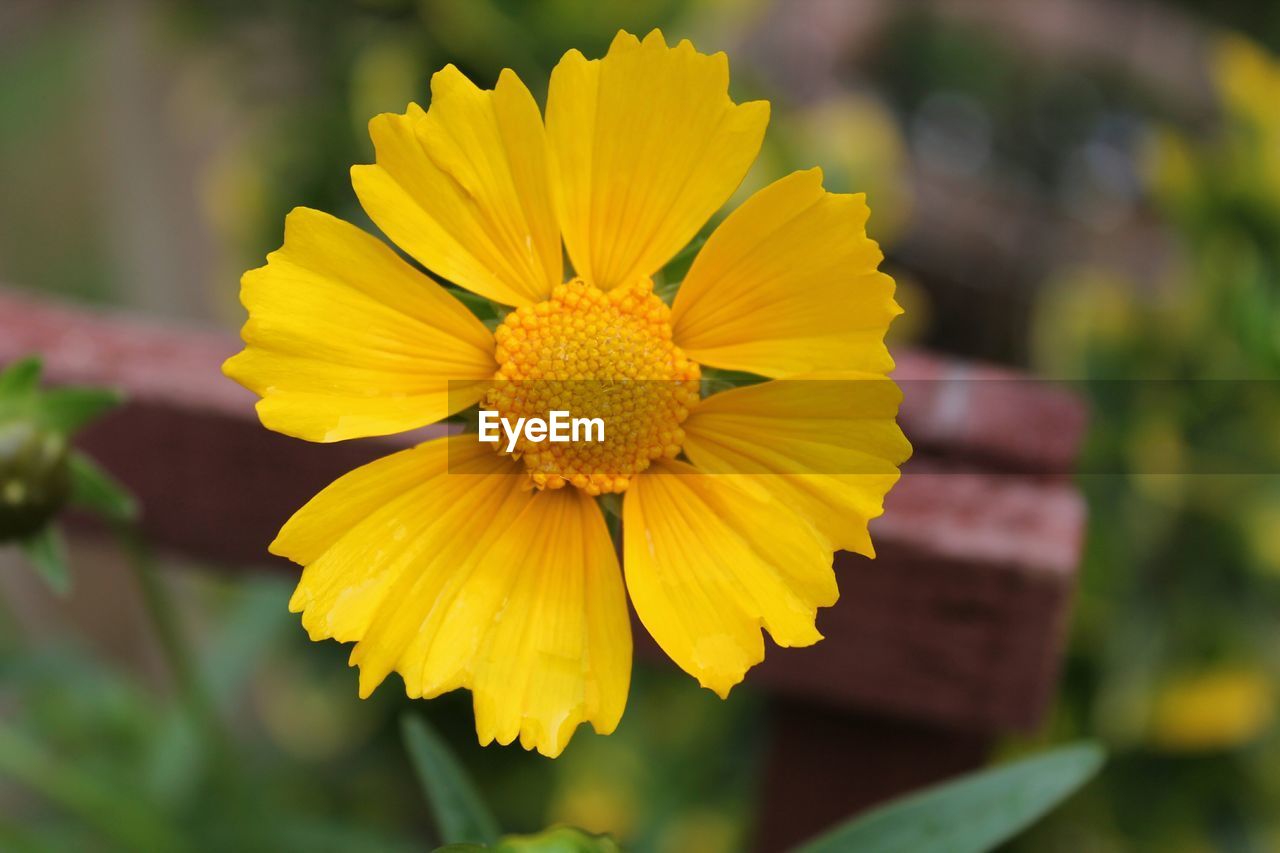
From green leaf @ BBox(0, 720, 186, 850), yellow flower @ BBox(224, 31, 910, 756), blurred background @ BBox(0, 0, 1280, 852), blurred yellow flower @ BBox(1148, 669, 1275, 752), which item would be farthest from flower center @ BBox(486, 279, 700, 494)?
blurred yellow flower @ BBox(1148, 669, 1275, 752)

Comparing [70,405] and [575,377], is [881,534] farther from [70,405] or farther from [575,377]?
[70,405]

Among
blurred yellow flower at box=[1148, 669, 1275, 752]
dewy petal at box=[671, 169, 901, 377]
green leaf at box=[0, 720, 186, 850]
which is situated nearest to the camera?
dewy petal at box=[671, 169, 901, 377]

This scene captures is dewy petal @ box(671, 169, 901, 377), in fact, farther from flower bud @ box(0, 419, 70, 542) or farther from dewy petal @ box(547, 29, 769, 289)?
flower bud @ box(0, 419, 70, 542)

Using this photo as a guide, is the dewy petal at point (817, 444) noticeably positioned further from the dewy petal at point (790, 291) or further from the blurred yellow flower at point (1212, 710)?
the blurred yellow flower at point (1212, 710)

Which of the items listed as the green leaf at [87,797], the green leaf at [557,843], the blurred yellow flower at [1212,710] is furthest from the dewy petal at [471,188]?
the blurred yellow flower at [1212,710]

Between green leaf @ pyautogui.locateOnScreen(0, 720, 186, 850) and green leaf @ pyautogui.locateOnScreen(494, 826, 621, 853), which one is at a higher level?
green leaf @ pyautogui.locateOnScreen(494, 826, 621, 853)

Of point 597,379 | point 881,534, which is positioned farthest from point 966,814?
point 597,379
